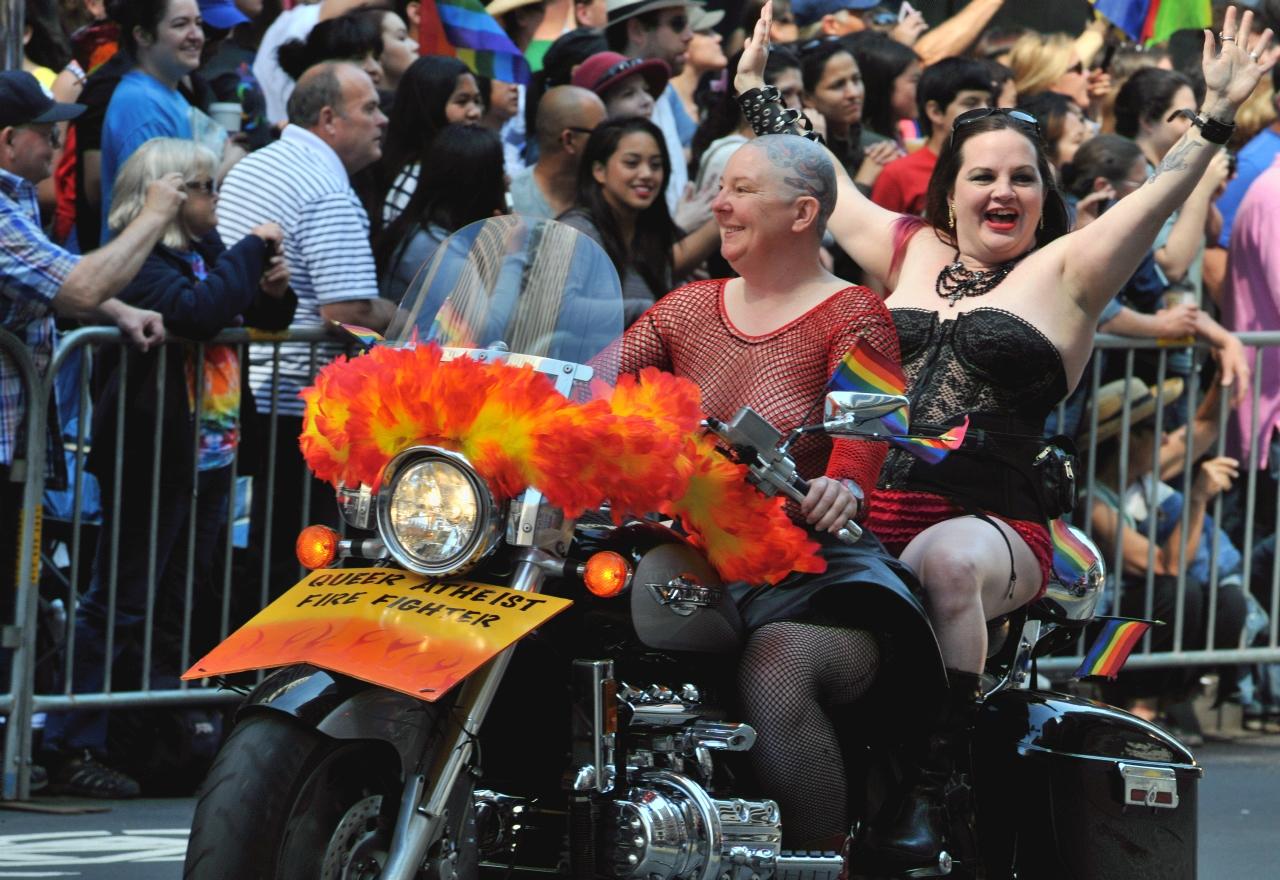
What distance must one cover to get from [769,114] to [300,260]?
2186 millimetres

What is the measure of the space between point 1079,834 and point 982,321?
47.9 inches

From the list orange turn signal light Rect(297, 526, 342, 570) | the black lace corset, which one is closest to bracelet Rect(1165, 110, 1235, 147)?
the black lace corset

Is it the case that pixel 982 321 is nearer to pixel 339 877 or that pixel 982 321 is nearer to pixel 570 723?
pixel 570 723

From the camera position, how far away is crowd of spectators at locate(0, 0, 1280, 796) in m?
6.07

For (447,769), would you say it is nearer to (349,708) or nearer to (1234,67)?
(349,708)

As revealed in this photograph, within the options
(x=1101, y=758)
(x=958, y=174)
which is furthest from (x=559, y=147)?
(x=1101, y=758)

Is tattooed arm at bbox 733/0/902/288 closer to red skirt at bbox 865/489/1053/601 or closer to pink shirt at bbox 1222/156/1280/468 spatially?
red skirt at bbox 865/489/1053/601

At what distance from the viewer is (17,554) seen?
5.96 m

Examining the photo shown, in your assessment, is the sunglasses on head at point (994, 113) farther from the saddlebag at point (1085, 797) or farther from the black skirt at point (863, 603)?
the saddlebag at point (1085, 797)

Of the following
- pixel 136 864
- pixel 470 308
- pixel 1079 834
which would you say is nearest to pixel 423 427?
pixel 470 308

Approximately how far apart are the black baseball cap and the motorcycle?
105 inches

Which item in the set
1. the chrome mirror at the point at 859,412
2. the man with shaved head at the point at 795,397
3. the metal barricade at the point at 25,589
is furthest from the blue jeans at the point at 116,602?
the chrome mirror at the point at 859,412

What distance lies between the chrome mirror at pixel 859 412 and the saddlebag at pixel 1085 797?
1.35m

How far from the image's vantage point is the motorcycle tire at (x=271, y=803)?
10.1ft
